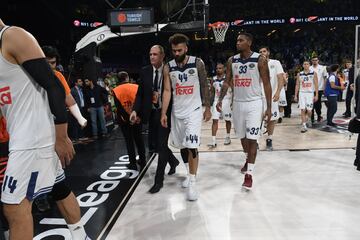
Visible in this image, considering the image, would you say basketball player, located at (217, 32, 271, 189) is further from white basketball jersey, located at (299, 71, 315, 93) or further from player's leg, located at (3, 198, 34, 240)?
white basketball jersey, located at (299, 71, 315, 93)

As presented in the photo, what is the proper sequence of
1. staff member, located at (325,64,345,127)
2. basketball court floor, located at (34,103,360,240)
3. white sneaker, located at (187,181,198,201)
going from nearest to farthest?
basketball court floor, located at (34,103,360,240), white sneaker, located at (187,181,198,201), staff member, located at (325,64,345,127)

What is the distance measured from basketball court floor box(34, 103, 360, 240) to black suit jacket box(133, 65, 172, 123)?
2.94 ft

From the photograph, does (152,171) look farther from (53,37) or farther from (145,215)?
(53,37)

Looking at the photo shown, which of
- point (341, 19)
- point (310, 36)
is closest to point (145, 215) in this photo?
point (341, 19)

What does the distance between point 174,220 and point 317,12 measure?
2085cm

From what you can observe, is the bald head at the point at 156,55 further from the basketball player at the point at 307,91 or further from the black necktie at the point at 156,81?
the basketball player at the point at 307,91

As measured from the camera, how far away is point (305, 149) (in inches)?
230

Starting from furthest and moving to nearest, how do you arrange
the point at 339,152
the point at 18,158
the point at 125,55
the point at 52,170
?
the point at 125,55 → the point at 339,152 → the point at 52,170 → the point at 18,158

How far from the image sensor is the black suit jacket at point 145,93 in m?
4.43

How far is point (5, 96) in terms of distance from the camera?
1.86 m

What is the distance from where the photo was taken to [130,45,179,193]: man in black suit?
13.7 ft

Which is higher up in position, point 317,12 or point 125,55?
point 317,12

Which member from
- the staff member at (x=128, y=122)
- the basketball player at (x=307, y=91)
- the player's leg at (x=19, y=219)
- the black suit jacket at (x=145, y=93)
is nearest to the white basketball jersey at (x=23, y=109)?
the player's leg at (x=19, y=219)

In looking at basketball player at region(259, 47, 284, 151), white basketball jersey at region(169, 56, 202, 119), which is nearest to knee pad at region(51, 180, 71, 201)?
white basketball jersey at region(169, 56, 202, 119)
